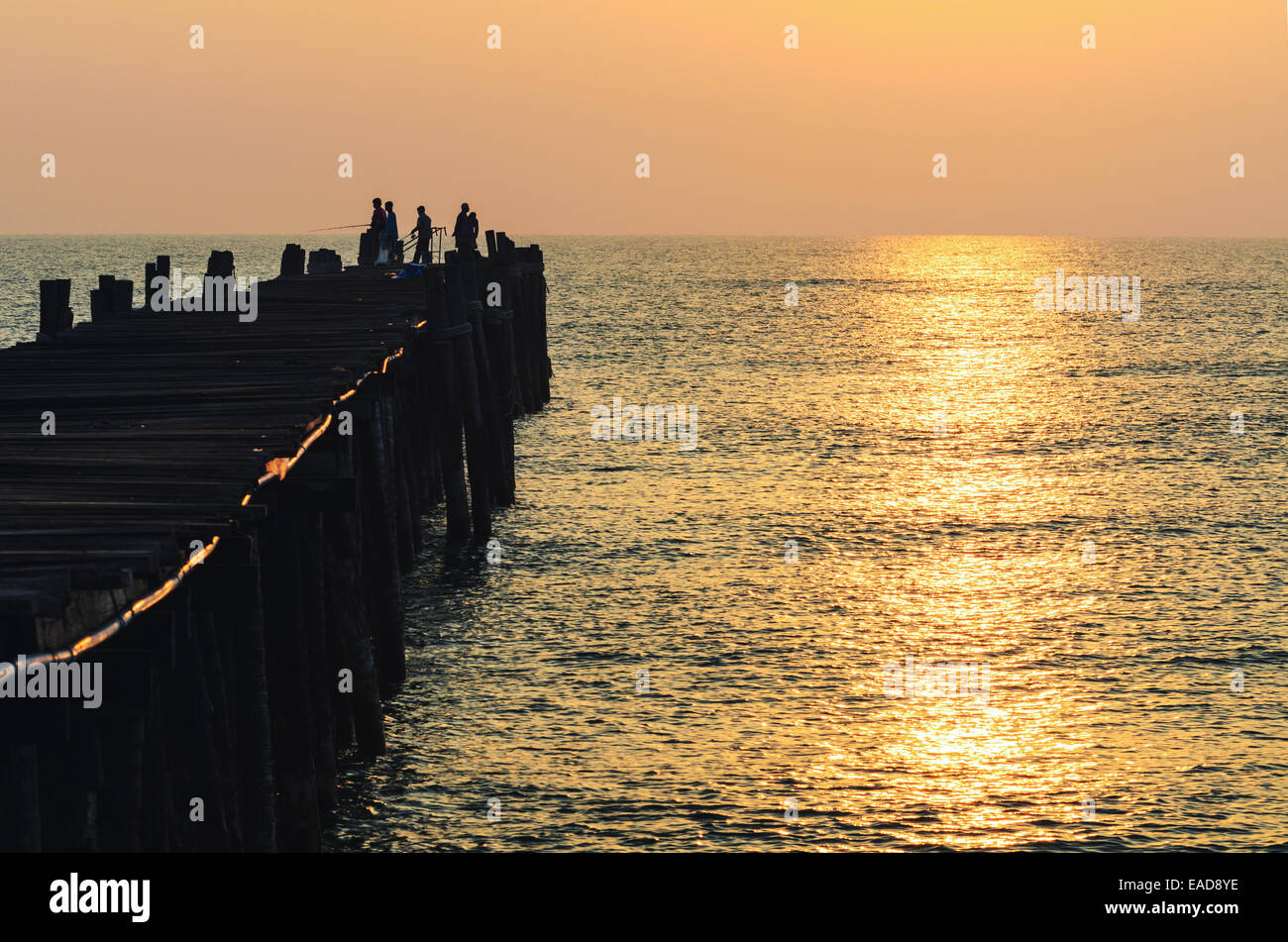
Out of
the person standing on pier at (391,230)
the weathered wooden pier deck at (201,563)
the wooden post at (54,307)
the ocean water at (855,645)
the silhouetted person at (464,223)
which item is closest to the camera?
the weathered wooden pier deck at (201,563)

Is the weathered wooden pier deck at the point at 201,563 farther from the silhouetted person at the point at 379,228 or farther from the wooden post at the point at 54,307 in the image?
the silhouetted person at the point at 379,228

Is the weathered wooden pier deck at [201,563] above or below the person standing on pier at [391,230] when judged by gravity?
below

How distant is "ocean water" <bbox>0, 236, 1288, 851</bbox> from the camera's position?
42.0 ft

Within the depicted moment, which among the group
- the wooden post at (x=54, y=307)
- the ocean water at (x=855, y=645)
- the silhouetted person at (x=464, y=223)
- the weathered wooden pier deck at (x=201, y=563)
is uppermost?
the silhouetted person at (x=464, y=223)

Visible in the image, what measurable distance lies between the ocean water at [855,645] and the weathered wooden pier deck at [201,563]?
4.06 ft

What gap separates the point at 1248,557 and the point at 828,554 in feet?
20.1

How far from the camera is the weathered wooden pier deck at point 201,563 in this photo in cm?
739

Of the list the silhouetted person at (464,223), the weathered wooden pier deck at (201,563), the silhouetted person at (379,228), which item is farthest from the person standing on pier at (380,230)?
the weathered wooden pier deck at (201,563)

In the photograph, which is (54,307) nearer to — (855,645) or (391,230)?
(855,645)

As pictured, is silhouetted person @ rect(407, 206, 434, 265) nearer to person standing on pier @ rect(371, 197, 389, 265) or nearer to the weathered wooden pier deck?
person standing on pier @ rect(371, 197, 389, 265)

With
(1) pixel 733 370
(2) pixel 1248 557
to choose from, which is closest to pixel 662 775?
(2) pixel 1248 557
